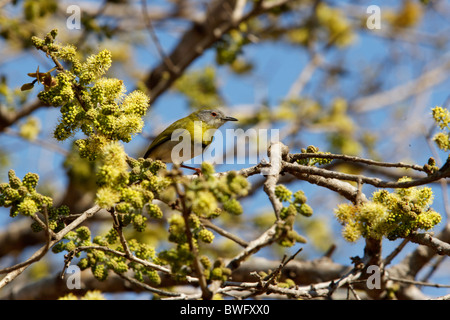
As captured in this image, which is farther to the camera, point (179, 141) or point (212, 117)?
point (212, 117)

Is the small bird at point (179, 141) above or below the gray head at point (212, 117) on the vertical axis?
below

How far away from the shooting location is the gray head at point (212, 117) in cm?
618

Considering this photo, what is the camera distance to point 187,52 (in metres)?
7.84

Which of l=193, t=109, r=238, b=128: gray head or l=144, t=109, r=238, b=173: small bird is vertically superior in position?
l=193, t=109, r=238, b=128: gray head

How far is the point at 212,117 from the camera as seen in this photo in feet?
20.5

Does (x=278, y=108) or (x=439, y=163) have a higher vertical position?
(x=278, y=108)

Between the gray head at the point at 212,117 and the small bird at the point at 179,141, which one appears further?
the gray head at the point at 212,117

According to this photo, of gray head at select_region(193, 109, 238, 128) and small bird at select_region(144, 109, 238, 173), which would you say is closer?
small bird at select_region(144, 109, 238, 173)

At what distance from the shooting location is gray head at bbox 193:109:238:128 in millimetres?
6180

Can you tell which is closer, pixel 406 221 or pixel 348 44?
pixel 406 221

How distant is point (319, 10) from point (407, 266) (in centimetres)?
773

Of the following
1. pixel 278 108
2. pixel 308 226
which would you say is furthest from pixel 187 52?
pixel 308 226

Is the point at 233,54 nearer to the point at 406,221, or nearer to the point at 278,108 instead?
the point at 278,108
